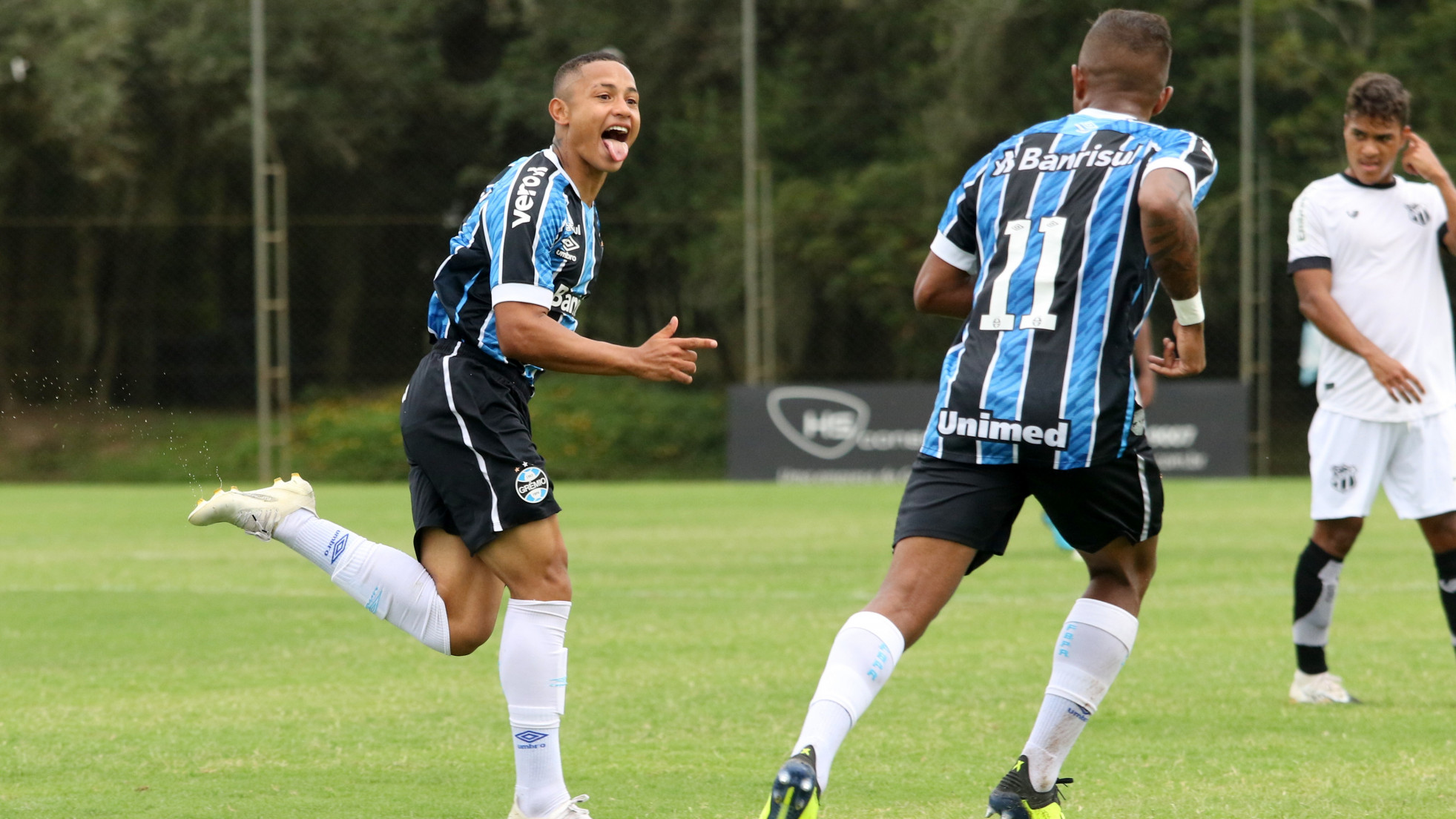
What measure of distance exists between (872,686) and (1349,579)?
7361 mm

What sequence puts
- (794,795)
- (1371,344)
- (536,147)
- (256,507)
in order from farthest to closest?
(536,147), (1371,344), (256,507), (794,795)

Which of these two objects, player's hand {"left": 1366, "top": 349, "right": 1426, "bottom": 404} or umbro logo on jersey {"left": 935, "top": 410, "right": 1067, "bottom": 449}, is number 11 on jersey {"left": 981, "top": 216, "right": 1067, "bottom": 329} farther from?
player's hand {"left": 1366, "top": 349, "right": 1426, "bottom": 404}

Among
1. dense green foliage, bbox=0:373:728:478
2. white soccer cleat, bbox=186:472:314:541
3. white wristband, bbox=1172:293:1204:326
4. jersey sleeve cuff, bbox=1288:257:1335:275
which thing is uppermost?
jersey sleeve cuff, bbox=1288:257:1335:275

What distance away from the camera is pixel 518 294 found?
439cm

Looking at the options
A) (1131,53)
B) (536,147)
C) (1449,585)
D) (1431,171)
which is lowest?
(1449,585)

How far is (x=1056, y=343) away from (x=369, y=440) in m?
19.3

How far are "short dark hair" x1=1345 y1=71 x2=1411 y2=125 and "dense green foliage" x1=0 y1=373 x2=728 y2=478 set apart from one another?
53.0 feet

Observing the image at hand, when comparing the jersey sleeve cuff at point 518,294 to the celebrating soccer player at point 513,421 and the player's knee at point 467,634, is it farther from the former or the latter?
the player's knee at point 467,634

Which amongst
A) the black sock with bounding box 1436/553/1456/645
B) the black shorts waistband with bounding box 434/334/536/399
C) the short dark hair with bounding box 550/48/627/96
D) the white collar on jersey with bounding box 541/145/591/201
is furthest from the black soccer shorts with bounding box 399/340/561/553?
the black sock with bounding box 1436/553/1456/645

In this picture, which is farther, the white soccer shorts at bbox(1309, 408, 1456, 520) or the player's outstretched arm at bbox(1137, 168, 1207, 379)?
the white soccer shorts at bbox(1309, 408, 1456, 520)

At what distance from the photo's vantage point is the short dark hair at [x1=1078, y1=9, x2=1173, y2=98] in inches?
165

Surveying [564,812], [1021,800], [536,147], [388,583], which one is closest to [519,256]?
[388,583]

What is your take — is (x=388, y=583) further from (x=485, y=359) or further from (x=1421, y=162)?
(x=1421, y=162)

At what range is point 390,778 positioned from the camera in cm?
505
